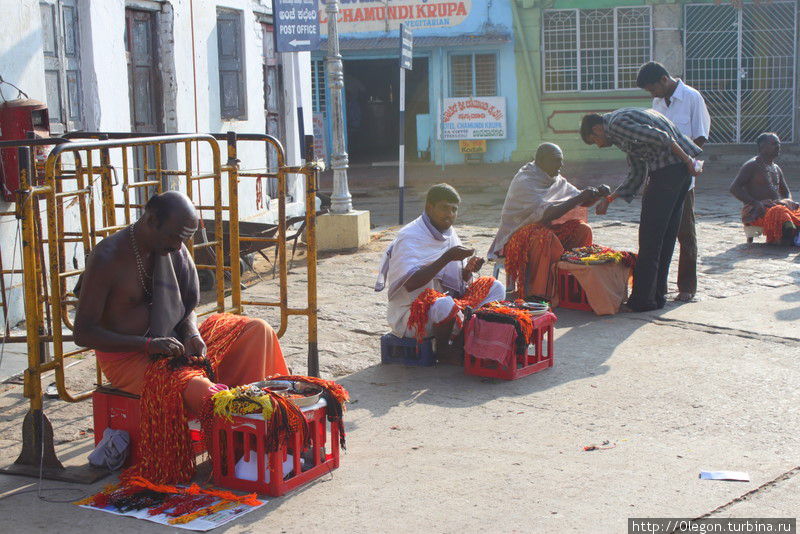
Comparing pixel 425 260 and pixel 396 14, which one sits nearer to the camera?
pixel 425 260

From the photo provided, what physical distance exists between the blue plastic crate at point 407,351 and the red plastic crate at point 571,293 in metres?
2.02

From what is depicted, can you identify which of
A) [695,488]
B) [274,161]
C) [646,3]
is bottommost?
[695,488]

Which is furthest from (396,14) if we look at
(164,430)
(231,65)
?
(164,430)

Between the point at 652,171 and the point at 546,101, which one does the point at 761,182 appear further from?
the point at 546,101

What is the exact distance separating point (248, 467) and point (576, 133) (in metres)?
17.8

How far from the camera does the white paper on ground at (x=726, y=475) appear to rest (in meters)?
4.48

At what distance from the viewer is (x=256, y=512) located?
4242 mm

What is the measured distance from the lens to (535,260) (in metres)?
8.20

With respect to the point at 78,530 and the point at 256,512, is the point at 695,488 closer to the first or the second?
the point at 256,512

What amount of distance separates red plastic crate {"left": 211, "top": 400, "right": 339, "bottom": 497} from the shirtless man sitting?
20cm

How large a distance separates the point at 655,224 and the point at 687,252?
0.58 meters

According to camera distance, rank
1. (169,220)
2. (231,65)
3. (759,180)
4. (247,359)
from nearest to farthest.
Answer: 1. (169,220)
2. (247,359)
3. (759,180)
4. (231,65)

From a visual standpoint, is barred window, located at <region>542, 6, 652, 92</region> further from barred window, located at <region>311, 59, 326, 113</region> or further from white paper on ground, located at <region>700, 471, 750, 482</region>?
white paper on ground, located at <region>700, 471, 750, 482</region>

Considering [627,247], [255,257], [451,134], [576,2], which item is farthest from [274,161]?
[576,2]
